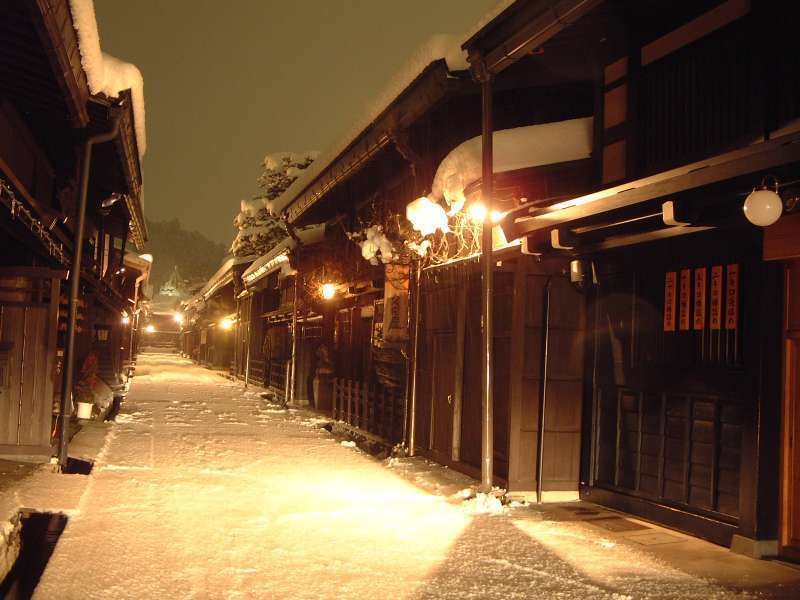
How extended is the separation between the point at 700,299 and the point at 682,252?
0.65 m

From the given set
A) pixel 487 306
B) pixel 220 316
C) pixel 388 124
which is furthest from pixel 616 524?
pixel 220 316

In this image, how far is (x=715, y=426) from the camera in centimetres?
773

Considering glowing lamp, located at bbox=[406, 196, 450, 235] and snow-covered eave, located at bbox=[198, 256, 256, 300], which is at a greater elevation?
snow-covered eave, located at bbox=[198, 256, 256, 300]

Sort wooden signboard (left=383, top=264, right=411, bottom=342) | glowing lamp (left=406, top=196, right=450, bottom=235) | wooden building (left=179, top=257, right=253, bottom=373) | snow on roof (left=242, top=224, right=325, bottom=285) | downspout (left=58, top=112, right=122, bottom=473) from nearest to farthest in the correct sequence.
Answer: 1. downspout (left=58, top=112, right=122, bottom=473)
2. glowing lamp (left=406, top=196, right=450, bottom=235)
3. wooden signboard (left=383, top=264, right=411, bottom=342)
4. snow on roof (left=242, top=224, right=325, bottom=285)
5. wooden building (left=179, top=257, right=253, bottom=373)

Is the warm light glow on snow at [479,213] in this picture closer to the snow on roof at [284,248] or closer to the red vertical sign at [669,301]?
the red vertical sign at [669,301]

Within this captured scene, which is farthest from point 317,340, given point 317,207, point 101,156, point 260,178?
point 260,178

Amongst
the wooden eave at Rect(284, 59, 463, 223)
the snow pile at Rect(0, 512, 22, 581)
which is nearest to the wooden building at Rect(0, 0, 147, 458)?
the snow pile at Rect(0, 512, 22, 581)

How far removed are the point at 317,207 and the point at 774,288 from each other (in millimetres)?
15651

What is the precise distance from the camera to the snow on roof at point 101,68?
263 inches

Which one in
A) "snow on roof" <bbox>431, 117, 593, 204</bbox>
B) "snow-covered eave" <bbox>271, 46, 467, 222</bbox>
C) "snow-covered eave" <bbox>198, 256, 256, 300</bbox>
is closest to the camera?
"snow on roof" <bbox>431, 117, 593, 204</bbox>

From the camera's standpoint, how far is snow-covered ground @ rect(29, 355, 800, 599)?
5.83 m

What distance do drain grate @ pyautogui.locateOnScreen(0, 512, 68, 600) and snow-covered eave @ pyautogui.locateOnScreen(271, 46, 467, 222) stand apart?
27.6ft

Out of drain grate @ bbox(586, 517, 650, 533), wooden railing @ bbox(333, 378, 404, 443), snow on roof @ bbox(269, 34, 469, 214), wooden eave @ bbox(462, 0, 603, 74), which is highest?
snow on roof @ bbox(269, 34, 469, 214)

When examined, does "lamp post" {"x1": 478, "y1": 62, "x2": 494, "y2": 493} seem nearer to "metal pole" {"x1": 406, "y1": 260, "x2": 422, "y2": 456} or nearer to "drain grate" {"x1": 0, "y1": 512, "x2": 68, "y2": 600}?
"metal pole" {"x1": 406, "y1": 260, "x2": 422, "y2": 456}
